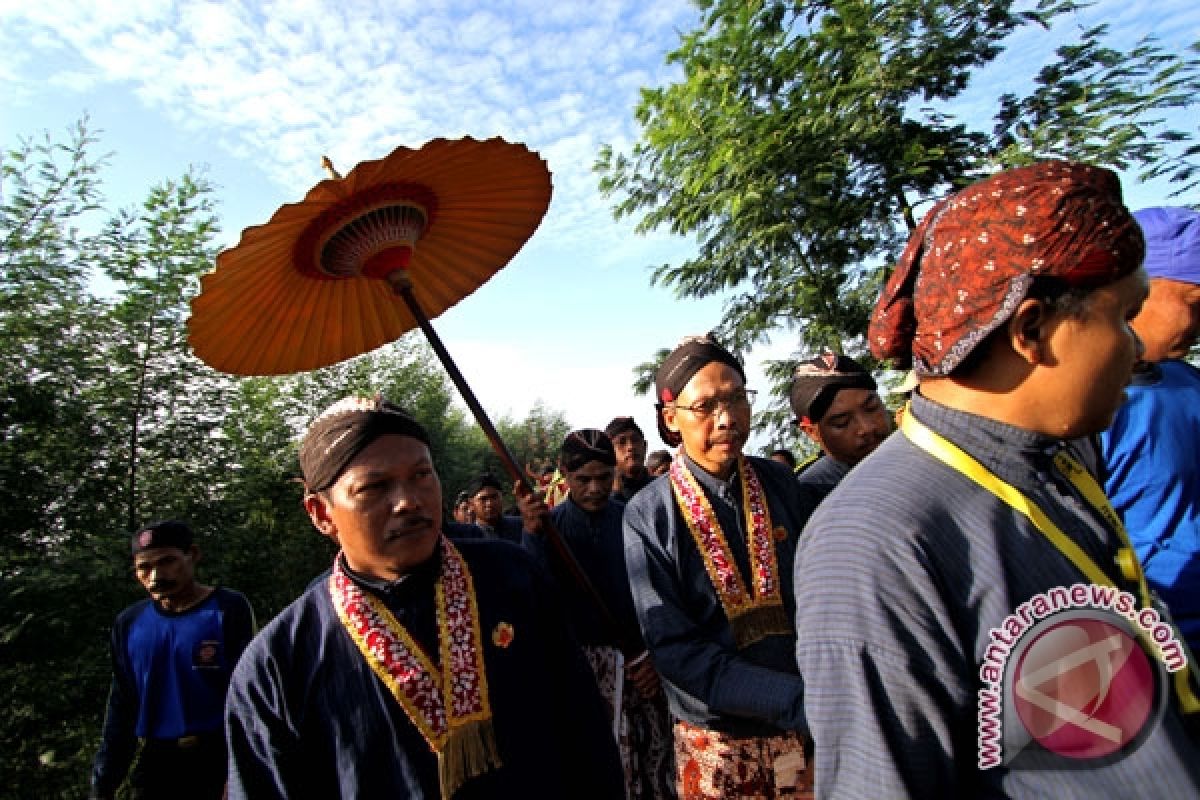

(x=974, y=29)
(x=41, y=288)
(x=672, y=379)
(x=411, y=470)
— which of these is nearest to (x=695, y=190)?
(x=974, y=29)

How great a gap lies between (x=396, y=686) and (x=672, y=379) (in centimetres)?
173

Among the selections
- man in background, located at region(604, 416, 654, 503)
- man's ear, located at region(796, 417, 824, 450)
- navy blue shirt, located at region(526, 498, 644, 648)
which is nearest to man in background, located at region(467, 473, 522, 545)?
man in background, located at region(604, 416, 654, 503)

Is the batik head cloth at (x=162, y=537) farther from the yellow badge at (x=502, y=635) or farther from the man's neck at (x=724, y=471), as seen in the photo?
the man's neck at (x=724, y=471)

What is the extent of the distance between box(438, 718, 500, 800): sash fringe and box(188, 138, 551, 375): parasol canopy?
167cm

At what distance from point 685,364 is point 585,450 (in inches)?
70.5

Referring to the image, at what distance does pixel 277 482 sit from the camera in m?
9.73

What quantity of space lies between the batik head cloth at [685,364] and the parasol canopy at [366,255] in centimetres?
90

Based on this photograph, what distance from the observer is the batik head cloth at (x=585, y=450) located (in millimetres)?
4676

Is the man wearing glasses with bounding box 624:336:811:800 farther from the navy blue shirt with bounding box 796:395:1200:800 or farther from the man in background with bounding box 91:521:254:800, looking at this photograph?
the man in background with bounding box 91:521:254:800

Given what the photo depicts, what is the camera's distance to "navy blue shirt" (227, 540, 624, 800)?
73.9 inches

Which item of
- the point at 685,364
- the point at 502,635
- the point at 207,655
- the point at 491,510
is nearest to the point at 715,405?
the point at 685,364

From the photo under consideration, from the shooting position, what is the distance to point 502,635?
215 centimetres

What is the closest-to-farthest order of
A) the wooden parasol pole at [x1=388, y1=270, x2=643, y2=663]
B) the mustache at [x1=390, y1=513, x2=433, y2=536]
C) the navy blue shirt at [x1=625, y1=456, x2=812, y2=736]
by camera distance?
1. the mustache at [x1=390, y1=513, x2=433, y2=536]
2. the navy blue shirt at [x1=625, y1=456, x2=812, y2=736]
3. the wooden parasol pole at [x1=388, y1=270, x2=643, y2=663]

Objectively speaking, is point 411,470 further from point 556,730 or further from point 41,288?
point 41,288
